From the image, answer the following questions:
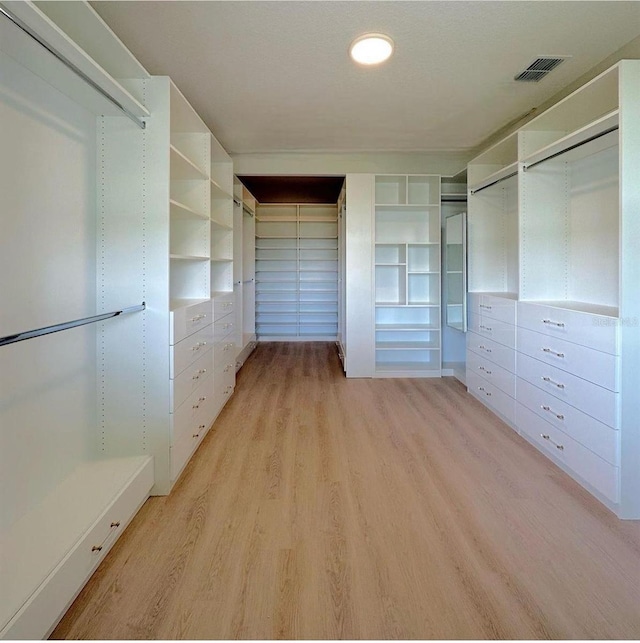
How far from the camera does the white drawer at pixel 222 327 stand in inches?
127

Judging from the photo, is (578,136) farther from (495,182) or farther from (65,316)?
(65,316)

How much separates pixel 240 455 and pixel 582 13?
3.24 meters

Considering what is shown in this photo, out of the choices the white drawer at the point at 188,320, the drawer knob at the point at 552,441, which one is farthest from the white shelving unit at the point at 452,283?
the white drawer at the point at 188,320

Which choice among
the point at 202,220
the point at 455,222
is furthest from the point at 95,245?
the point at 455,222

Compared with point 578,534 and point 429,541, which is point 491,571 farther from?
point 578,534

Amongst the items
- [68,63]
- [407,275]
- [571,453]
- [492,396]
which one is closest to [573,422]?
[571,453]

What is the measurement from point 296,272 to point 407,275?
3.08 metres

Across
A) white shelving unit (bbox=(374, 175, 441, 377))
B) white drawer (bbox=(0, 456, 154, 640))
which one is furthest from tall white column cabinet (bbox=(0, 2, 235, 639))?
white shelving unit (bbox=(374, 175, 441, 377))

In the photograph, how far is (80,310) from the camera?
205 cm

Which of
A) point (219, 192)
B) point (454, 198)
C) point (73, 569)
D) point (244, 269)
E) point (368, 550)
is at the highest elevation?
point (454, 198)

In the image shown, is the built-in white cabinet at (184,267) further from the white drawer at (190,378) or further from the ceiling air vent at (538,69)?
the ceiling air vent at (538,69)

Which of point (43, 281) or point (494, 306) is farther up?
point (43, 281)

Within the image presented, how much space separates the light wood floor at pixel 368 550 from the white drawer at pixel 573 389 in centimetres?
46

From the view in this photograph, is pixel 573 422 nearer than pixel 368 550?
No
